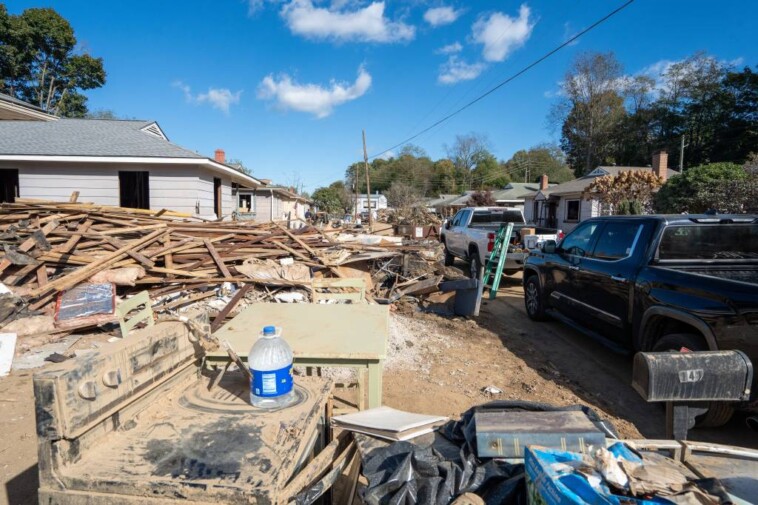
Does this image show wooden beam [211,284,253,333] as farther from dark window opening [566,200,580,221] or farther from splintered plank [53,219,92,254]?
dark window opening [566,200,580,221]

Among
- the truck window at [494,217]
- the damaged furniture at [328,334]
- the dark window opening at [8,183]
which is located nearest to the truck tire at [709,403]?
the damaged furniture at [328,334]

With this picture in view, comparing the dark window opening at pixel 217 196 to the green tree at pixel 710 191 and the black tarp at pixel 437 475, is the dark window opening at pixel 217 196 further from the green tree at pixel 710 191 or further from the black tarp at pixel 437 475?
the green tree at pixel 710 191

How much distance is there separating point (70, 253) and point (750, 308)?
9.05m

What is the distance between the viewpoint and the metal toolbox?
139cm

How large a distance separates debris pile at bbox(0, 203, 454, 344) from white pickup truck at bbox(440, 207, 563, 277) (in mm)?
1206

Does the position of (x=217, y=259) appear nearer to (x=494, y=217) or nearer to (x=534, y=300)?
(x=534, y=300)

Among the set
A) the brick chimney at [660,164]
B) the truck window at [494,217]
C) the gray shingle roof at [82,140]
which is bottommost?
the truck window at [494,217]

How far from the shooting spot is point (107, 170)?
11.6 m

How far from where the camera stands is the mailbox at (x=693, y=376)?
1828 millimetres

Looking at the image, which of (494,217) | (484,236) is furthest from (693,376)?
(494,217)

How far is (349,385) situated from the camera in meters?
3.34

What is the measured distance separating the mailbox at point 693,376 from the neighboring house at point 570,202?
23.4m

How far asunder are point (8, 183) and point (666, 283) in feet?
53.4

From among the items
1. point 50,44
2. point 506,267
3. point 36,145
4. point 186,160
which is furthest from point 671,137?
point 50,44
